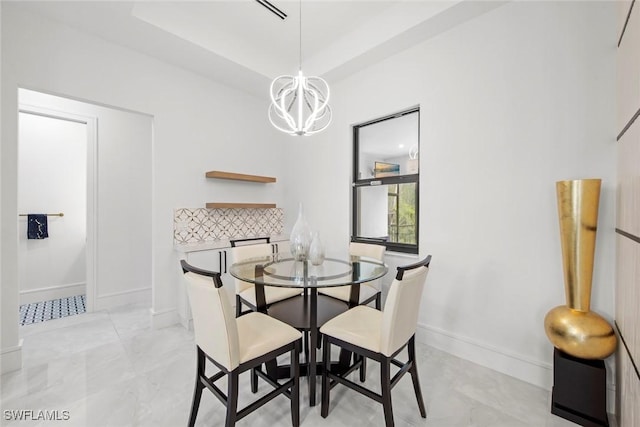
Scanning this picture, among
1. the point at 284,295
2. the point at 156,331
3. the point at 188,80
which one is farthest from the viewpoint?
the point at 188,80

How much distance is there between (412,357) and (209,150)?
120 inches

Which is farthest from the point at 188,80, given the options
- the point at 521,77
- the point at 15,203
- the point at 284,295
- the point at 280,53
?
the point at 521,77

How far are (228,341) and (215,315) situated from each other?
14 cm

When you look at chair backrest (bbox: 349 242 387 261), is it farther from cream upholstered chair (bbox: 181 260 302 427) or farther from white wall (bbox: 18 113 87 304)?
white wall (bbox: 18 113 87 304)

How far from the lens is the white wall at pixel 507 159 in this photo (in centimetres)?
181

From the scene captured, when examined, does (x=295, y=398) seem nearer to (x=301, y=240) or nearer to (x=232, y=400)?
(x=232, y=400)

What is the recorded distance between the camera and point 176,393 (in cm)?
191

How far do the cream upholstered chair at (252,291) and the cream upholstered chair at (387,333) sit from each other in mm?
754

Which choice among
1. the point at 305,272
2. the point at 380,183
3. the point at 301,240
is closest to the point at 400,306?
the point at 305,272

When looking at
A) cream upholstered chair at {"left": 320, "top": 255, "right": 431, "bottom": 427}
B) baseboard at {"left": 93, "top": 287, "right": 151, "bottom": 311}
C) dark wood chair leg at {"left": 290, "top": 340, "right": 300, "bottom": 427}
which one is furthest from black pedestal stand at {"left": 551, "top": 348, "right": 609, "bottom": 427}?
baseboard at {"left": 93, "top": 287, "right": 151, "bottom": 311}

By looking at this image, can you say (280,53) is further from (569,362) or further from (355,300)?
(569,362)

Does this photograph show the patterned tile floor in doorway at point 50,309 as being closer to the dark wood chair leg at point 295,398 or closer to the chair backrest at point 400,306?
→ the dark wood chair leg at point 295,398

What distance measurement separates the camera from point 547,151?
198cm

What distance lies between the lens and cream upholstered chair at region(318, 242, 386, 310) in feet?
7.70
